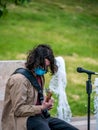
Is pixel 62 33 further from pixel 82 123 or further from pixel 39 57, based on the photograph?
pixel 39 57

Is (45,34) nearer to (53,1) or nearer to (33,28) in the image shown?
(33,28)

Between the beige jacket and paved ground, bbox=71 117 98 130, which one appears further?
paved ground, bbox=71 117 98 130

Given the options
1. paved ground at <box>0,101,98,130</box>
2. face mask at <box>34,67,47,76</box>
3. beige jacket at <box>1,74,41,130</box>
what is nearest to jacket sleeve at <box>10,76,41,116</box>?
beige jacket at <box>1,74,41,130</box>

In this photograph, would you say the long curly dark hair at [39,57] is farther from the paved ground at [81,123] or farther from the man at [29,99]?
the paved ground at [81,123]

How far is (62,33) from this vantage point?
1486 centimetres

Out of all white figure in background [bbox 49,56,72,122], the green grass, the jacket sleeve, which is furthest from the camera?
the green grass

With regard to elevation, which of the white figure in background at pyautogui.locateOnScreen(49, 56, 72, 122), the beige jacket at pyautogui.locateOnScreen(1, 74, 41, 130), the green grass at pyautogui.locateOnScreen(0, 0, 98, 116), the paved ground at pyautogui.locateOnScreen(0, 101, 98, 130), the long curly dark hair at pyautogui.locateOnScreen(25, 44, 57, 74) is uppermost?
the long curly dark hair at pyautogui.locateOnScreen(25, 44, 57, 74)

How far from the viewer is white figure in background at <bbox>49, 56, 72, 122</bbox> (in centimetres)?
754

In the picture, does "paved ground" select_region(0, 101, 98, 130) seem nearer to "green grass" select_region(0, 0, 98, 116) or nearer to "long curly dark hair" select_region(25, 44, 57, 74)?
"green grass" select_region(0, 0, 98, 116)

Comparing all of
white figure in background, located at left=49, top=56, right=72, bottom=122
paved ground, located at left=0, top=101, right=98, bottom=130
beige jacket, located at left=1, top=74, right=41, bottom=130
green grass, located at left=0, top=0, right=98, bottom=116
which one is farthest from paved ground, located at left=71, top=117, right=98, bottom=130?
beige jacket, located at left=1, top=74, right=41, bottom=130

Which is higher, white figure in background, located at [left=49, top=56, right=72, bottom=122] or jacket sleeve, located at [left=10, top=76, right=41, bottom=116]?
jacket sleeve, located at [left=10, top=76, right=41, bottom=116]

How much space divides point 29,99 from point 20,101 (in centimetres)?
14

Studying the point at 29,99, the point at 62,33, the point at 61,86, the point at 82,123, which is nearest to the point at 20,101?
the point at 29,99

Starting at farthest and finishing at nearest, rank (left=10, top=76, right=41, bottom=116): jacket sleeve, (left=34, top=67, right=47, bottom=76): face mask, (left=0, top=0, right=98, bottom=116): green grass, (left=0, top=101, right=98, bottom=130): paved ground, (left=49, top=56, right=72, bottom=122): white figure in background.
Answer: (left=0, top=0, right=98, bottom=116): green grass < (left=0, top=101, right=98, bottom=130): paved ground < (left=49, top=56, right=72, bottom=122): white figure in background < (left=34, top=67, right=47, bottom=76): face mask < (left=10, top=76, right=41, bottom=116): jacket sleeve
